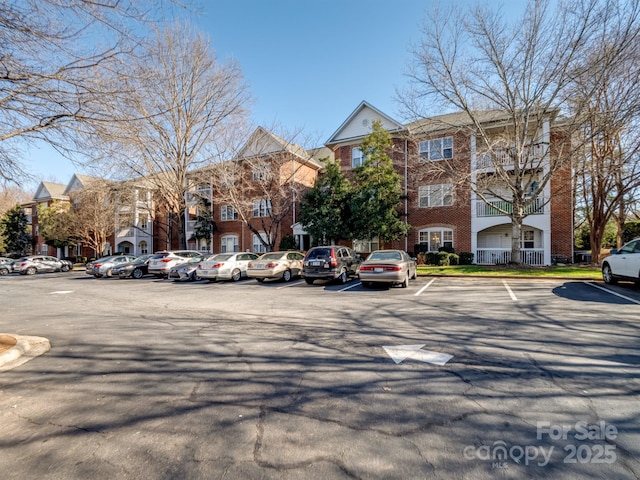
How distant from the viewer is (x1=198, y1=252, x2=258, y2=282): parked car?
16.4m

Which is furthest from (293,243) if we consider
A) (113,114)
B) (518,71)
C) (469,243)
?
(113,114)

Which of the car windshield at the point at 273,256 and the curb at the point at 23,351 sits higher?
the car windshield at the point at 273,256

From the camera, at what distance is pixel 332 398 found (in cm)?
364

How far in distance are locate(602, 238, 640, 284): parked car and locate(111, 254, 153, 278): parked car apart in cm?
2481

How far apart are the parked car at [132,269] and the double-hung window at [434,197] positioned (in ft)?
66.5

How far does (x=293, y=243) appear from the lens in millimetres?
26016

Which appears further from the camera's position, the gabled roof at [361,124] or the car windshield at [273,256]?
the gabled roof at [361,124]

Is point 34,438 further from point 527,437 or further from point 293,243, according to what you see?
point 293,243

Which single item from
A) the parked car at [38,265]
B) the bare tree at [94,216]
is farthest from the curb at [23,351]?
the bare tree at [94,216]

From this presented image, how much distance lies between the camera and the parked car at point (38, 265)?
27.1m

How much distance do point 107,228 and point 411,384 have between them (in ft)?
129

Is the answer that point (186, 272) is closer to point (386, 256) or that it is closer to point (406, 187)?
point (386, 256)

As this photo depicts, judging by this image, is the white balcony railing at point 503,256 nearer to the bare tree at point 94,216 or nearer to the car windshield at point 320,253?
the car windshield at point 320,253

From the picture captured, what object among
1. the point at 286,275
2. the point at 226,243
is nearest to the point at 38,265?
the point at 226,243
